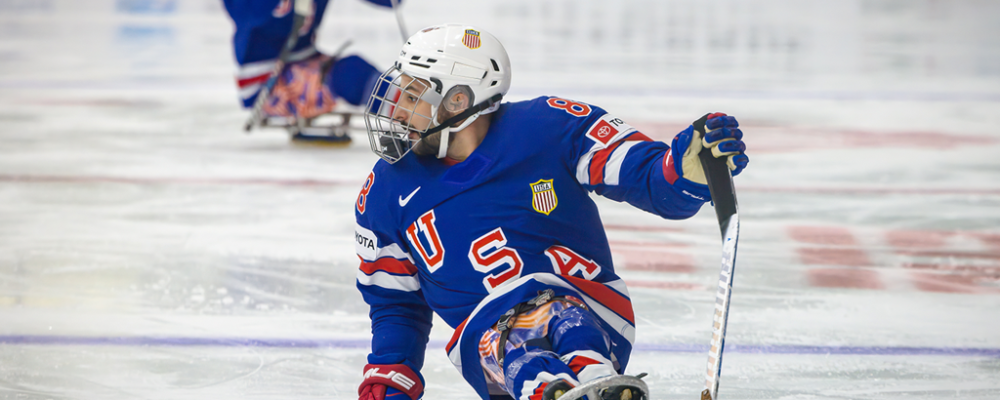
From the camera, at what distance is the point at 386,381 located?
1.99 m

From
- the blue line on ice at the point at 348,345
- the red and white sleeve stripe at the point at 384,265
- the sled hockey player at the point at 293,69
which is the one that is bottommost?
the sled hockey player at the point at 293,69

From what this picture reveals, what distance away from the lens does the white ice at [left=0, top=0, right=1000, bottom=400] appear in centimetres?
255

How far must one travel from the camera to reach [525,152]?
196 centimetres

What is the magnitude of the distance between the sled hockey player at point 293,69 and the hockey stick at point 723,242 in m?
3.54

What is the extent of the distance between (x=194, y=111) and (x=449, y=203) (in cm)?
477

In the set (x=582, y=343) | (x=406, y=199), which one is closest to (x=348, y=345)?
(x=406, y=199)

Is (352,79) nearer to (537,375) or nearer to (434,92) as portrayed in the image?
(434,92)

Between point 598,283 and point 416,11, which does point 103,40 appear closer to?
point 416,11

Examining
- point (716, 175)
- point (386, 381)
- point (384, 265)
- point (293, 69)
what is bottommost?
point (293, 69)

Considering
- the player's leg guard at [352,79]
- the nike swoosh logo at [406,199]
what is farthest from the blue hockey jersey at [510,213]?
the player's leg guard at [352,79]

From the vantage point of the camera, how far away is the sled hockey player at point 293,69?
5.15 meters

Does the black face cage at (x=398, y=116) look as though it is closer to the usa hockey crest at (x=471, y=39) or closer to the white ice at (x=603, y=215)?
the usa hockey crest at (x=471, y=39)

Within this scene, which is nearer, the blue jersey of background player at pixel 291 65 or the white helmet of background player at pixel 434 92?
the white helmet of background player at pixel 434 92

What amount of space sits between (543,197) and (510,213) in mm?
71
